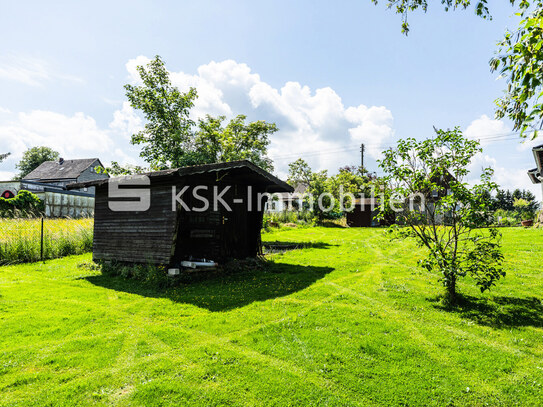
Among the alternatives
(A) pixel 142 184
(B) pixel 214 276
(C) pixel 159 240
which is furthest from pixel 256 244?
(A) pixel 142 184

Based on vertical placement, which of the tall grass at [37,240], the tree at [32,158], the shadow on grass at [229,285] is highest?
the tree at [32,158]

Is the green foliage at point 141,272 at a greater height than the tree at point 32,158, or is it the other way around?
the tree at point 32,158

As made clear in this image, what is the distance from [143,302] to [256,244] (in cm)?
555

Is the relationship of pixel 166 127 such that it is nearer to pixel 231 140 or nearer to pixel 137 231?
pixel 231 140

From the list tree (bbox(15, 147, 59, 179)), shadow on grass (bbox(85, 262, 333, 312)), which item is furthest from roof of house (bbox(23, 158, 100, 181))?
shadow on grass (bbox(85, 262, 333, 312))

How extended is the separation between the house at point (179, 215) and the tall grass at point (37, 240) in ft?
9.18

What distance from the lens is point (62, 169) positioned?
47219 millimetres

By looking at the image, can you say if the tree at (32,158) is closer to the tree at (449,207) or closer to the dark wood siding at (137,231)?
the dark wood siding at (137,231)

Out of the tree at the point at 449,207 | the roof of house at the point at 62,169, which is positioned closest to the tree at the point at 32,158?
the roof of house at the point at 62,169

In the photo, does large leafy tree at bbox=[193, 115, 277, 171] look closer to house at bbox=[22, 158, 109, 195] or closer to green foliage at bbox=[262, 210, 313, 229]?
green foliage at bbox=[262, 210, 313, 229]

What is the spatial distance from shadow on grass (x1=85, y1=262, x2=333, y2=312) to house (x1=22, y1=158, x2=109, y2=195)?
43973 mm

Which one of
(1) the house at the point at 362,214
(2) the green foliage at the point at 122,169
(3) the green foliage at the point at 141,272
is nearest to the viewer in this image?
(3) the green foliage at the point at 141,272

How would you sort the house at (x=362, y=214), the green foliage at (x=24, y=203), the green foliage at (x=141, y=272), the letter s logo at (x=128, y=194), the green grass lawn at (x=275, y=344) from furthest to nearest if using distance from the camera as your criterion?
the house at (x=362, y=214), the green foliage at (x=24, y=203), the letter s logo at (x=128, y=194), the green foliage at (x=141, y=272), the green grass lawn at (x=275, y=344)

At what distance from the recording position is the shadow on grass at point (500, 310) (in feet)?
15.7
